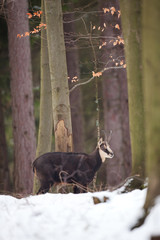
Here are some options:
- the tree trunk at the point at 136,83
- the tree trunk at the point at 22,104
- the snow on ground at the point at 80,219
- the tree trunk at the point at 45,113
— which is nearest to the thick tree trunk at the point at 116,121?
the tree trunk at the point at 22,104

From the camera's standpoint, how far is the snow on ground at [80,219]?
4180mm

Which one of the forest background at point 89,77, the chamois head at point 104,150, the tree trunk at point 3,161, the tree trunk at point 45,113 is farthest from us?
the tree trunk at point 3,161

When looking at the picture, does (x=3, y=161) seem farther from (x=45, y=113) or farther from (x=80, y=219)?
(x=80, y=219)

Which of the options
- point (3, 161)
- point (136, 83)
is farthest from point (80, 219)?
point (3, 161)

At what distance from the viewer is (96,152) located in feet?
25.7

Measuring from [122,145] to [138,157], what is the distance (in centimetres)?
883

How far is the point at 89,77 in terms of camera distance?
38.2 feet

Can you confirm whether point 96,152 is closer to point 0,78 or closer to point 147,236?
point 147,236

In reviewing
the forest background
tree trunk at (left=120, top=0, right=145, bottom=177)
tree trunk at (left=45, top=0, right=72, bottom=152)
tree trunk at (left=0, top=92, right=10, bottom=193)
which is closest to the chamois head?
the forest background

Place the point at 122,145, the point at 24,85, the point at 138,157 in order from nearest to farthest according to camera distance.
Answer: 1. the point at 138,157
2. the point at 24,85
3. the point at 122,145

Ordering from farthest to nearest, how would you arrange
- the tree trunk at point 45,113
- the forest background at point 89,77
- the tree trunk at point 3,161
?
the tree trunk at point 3,161 → the tree trunk at point 45,113 → the forest background at point 89,77

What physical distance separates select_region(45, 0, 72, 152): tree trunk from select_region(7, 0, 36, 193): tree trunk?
3.17 meters

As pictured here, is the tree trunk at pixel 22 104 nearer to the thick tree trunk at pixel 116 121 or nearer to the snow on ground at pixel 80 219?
the thick tree trunk at pixel 116 121

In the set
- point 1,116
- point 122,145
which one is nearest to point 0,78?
point 1,116
